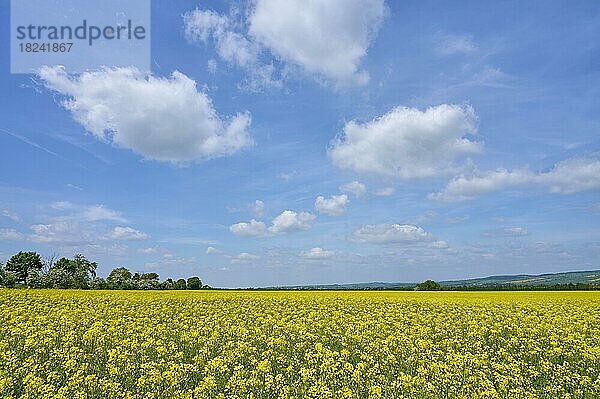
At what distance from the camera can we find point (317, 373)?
11.1 m

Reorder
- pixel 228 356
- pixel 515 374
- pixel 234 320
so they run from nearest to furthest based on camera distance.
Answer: pixel 515 374
pixel 228 356
pixel 234 320

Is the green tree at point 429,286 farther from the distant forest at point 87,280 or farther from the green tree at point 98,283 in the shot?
the green tree at point 98,283

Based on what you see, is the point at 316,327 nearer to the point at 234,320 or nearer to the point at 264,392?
the point at 234,320

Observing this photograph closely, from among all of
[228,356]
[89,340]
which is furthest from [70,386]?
[89,340]

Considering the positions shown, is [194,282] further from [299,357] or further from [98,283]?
[299,357]

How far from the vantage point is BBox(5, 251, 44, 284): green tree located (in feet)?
272

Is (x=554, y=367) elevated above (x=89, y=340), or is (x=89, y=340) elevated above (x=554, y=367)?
(x=89, y=340)

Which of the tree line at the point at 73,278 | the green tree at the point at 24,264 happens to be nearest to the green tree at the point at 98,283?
the tree line at the point at 73,278

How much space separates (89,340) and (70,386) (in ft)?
16.4

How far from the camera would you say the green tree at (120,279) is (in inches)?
2769

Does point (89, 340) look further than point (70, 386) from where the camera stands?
Yes

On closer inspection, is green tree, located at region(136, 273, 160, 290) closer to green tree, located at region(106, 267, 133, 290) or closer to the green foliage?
green tree, located at region(106, 267, 133, 290)

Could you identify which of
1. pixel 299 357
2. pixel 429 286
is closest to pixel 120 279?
pixel 429 286

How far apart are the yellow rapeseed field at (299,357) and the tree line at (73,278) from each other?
167 ft
